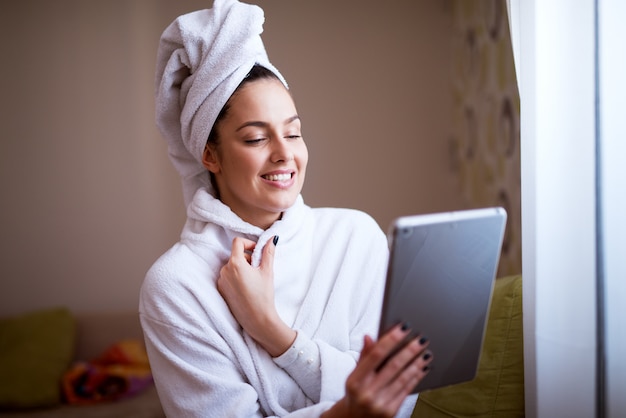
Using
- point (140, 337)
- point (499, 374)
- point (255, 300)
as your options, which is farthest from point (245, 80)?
point (140, 337)

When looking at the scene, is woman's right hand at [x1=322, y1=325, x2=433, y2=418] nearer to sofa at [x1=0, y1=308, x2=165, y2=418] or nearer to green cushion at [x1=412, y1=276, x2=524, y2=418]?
green cushion at [x1=412, y1=276, x2=524, y2=418]

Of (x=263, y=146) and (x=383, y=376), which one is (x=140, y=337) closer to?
(x=263, y=146)

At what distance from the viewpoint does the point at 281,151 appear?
1.34 m

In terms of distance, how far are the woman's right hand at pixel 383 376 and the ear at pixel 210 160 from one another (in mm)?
579

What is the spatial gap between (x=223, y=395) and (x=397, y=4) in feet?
8.53

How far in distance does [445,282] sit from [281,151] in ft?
1.50

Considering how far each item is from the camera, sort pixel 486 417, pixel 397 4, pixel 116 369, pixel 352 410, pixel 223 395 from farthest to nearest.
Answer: pixel 397 4, pixel 116 369, pixel 486 417, pixel 223 395, pixel 352 410

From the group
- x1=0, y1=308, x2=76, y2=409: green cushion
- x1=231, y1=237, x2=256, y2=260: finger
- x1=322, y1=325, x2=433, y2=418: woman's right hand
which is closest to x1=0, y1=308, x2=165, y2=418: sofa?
x1=0, y1=308, x2=76, y2=409: green cushion

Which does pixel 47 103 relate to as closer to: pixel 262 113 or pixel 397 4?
pixel 397 4

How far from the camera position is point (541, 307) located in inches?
51.1

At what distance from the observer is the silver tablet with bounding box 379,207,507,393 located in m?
0.98

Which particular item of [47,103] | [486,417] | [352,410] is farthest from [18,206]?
[352,410]

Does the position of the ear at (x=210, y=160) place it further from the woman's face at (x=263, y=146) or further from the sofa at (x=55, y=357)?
→ the sofa at (x=55, y=357)

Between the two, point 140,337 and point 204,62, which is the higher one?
point 204,62
